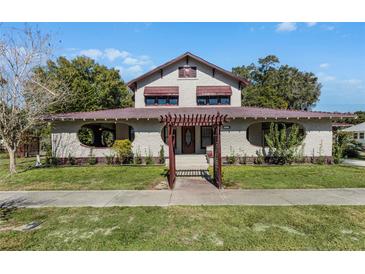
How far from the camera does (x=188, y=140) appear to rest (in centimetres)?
1722

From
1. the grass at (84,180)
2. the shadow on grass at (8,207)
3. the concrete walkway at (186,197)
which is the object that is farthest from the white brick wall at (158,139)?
the shadow on grass at (8,207)

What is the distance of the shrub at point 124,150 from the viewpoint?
47.9 feet

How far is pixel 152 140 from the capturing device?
15125 millimetres

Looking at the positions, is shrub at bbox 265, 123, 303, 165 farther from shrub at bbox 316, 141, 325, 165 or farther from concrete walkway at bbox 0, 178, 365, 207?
concrete walkway at bbox 0, 178, 365, 207

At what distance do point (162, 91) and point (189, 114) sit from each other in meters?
3.94

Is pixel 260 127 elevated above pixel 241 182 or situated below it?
above

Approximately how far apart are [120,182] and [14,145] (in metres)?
7.48

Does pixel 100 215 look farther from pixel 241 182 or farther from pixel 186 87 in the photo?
pixel 186 87

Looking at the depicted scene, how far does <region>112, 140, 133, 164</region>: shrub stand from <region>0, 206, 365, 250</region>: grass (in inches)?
337

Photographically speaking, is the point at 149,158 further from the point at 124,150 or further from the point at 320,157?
the point at 320,157

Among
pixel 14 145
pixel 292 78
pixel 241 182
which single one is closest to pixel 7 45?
pixel 14 145

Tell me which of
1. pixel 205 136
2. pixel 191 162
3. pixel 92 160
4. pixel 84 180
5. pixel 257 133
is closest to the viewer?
pixel 84 180

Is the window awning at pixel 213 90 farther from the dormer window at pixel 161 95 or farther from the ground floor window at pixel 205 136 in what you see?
the ground floor window at pixel 205 136

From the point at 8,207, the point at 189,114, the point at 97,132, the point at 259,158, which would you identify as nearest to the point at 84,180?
the point at 8,207
